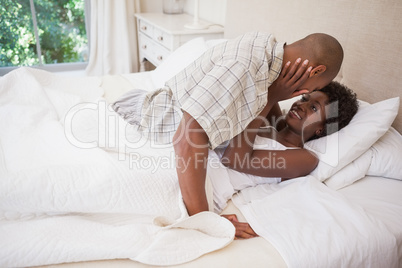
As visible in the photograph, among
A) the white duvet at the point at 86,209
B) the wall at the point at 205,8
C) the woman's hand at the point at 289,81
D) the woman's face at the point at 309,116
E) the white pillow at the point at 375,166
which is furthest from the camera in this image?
the wall at the point at 205,8

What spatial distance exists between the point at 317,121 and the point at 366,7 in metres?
0.50

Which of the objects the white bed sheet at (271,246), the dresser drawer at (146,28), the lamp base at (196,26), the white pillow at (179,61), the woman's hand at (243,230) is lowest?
the woman's hand at (243,230)

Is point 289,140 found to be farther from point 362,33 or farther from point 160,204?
point 160,204

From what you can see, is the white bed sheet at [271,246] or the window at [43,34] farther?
the window at [43,34]

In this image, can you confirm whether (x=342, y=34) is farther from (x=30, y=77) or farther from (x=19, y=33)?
(x=19, y=33)

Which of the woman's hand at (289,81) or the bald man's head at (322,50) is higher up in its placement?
the bald man's head at (322,50)

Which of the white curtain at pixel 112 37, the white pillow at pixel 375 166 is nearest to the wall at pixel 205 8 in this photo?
the white curtain at pixel 112 37

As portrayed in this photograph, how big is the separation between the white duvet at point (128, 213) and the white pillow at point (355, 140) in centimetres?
10

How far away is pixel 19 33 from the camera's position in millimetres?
3119

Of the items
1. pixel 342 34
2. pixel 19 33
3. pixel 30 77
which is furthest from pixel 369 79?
pixel 19 33

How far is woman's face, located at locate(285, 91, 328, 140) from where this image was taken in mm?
1202

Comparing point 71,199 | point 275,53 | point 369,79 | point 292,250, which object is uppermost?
point 275,53

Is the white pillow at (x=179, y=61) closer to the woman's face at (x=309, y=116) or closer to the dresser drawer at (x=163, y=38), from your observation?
the dresser drawer at (x=163, y=38)

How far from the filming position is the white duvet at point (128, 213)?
0.76m
